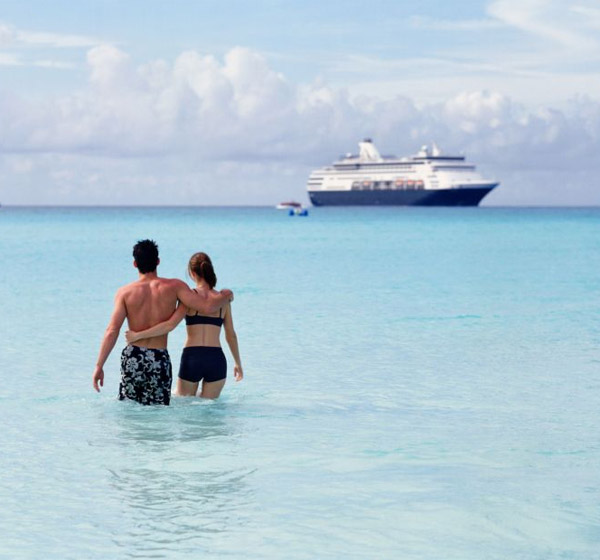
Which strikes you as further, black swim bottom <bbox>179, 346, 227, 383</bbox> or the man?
black swim bottom <bbox>179, 346, 227, 383</bbox>

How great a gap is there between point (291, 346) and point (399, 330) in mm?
2542

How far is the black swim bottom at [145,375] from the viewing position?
7.64m

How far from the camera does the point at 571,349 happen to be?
13484 mm

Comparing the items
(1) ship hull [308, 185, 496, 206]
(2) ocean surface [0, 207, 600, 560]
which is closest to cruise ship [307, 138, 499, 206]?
(1) ship hull [308, 185, 496, 206]

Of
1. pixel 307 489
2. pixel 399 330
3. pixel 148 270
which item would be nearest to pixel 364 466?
pixel 307 489

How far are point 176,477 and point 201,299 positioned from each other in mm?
1604

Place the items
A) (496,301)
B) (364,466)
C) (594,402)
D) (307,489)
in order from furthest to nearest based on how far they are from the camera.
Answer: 1. (496,301)
2. (594,402)
3. (364,466)
4. (307,489)

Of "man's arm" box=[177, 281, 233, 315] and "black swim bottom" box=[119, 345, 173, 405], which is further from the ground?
"man's arm" box=[177, 281, 233, 315]

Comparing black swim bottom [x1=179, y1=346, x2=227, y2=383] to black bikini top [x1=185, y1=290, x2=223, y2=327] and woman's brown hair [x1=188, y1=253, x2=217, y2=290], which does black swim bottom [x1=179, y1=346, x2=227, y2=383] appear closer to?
black bikini top [x1=185, y1=290, x2=223, y2=327]

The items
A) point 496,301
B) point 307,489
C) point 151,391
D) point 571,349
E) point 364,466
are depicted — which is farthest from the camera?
point 496,301

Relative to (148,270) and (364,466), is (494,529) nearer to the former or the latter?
(364,466)

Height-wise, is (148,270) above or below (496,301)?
above

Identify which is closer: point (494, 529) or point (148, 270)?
point (494, 529)

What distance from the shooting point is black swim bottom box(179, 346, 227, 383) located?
7953 millimetres
